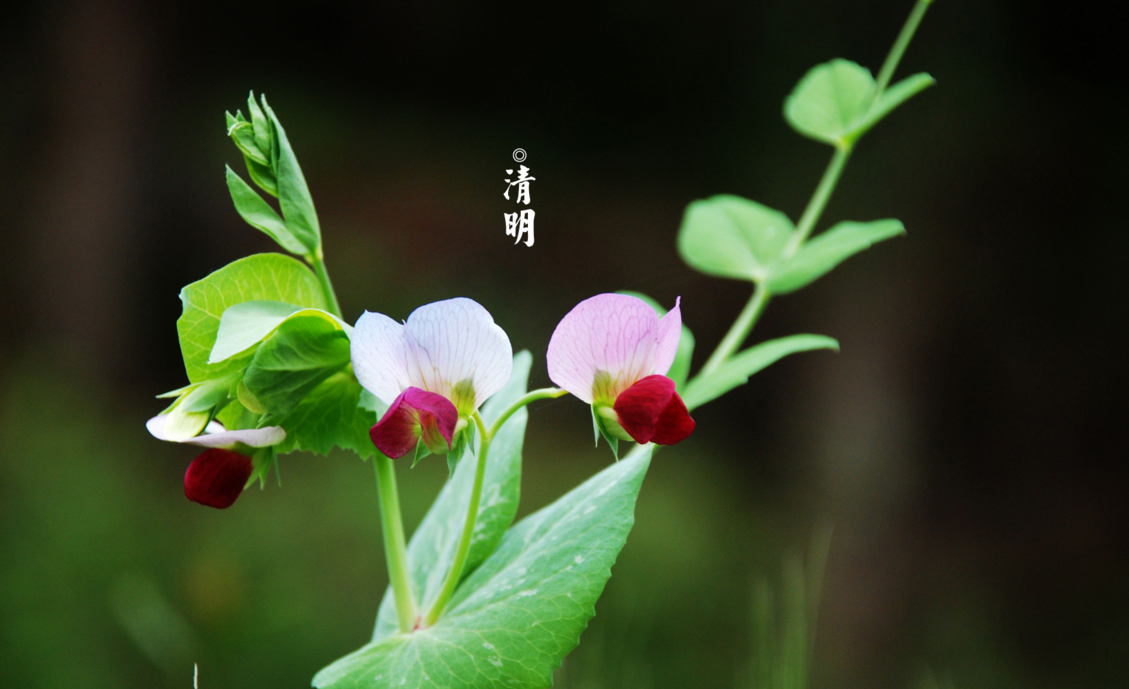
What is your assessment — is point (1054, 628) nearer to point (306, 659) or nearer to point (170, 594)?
point (306, 659)

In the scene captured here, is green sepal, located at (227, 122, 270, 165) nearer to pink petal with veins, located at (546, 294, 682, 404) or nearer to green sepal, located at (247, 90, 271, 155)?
green sepal, located at (247, 90, 271, 155)

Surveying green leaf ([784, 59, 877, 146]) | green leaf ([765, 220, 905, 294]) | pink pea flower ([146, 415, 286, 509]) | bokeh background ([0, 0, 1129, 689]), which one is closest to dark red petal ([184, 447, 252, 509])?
pink pea flower ([146, 415, 286, 509])

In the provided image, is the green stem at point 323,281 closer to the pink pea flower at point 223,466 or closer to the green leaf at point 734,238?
the pink pea flower at point 223,466

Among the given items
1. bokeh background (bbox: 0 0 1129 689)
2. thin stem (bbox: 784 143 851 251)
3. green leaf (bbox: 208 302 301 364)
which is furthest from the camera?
bokeh background (bbox: 0 0 1129 689)

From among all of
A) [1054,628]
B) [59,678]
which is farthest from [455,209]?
[1054,628]

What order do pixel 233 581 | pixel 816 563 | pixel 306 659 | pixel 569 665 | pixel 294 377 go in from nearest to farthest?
pixel 294 377 < pixel 816 563 < pixel 569 665 < pixel 233 581 < pixel 306 659

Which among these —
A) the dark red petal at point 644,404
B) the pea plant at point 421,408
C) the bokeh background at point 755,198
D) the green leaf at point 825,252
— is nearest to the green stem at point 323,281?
the pea plant at point 421,408

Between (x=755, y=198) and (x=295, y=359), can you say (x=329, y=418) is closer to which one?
(x=295, y=359)
